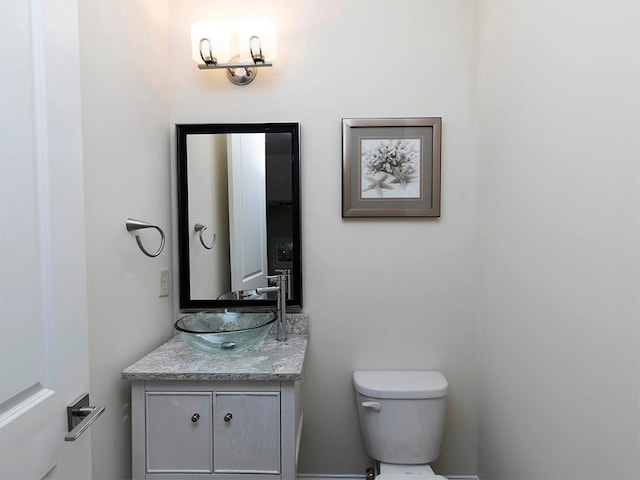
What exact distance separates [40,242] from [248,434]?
2.95 ft

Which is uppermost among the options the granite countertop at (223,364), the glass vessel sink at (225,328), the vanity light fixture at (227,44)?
the vanity light fixture at (227,44)

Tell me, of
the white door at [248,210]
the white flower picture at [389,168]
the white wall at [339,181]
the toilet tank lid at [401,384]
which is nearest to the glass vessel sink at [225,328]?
the white door at [248,210]

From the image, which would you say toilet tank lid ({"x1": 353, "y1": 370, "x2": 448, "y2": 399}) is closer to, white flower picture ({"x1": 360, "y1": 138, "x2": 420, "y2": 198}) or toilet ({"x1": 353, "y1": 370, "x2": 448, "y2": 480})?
toilet ({"x1": 353, "y1": 370, "x2": 448, "y2": 480})

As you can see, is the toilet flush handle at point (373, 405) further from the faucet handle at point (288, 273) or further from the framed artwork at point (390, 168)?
the framed artwork at point (390, 168)

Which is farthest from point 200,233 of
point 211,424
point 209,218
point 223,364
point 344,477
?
point 344,477

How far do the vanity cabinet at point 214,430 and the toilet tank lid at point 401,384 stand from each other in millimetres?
433

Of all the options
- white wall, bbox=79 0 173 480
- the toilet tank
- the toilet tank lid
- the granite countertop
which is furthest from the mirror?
the toilet tank

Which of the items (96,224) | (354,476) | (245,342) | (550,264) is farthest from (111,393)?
(550,264)

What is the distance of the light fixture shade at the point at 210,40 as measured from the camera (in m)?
1.57

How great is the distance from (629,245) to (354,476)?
1.50 metres

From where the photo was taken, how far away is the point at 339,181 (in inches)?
66.7

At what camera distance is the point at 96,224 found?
1.16 metres

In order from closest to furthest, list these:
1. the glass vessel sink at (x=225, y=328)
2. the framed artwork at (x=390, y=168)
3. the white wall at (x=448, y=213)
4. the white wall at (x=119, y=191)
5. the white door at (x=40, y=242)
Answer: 1. the white door at (x=40, y=242)
2. the white wall at (x=448, y=213)
3. the white wall at (x=119, y=191)
4. the glass vessel sink at (x=225, y=328)
5. the framed artwork at (x=390, y=168)

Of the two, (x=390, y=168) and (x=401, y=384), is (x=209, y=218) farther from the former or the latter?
(x=401, y=384)
